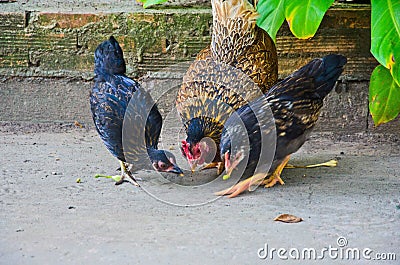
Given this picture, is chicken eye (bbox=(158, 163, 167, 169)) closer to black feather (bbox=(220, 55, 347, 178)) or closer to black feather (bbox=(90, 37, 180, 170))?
black feather (bbox=(90, 37, 180, 170))

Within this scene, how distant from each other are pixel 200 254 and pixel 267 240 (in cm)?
32

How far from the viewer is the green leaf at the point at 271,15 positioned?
341 cm

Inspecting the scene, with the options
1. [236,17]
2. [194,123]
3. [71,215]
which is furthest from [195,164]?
[236,17]

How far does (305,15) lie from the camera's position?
319cm

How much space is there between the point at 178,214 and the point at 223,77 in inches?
37.2

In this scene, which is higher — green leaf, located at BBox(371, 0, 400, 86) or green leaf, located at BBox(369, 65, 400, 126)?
green leaf, located at BBox(371, 0, 400, 86)

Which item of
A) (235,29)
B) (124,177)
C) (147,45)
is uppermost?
(235,29)

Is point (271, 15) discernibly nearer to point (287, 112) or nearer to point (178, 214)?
point (287, 112)

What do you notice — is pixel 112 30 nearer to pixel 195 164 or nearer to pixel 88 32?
pixel 88 32

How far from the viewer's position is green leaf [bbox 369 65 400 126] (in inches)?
145

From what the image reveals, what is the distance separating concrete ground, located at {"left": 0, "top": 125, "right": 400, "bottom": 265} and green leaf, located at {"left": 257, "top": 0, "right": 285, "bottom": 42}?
0.82m

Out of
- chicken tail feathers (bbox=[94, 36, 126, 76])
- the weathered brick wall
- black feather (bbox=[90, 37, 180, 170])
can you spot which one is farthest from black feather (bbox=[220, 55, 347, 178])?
the weathered brick wall

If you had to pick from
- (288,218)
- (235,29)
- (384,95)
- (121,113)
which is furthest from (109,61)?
(384,95)

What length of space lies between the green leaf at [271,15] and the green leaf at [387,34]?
19.6 inches
